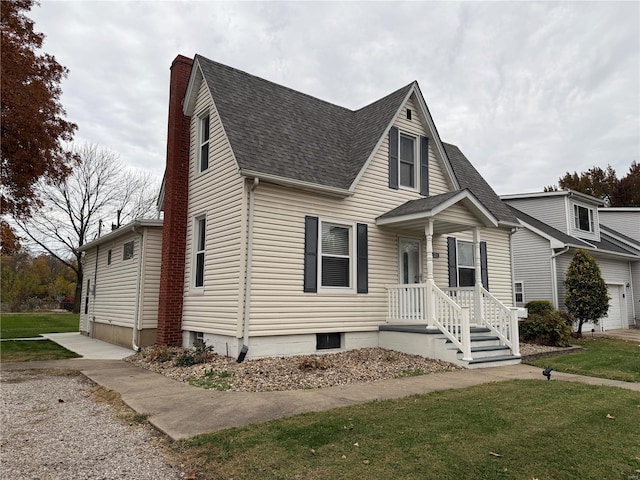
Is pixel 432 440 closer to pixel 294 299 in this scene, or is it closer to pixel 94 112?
pixel 294 299

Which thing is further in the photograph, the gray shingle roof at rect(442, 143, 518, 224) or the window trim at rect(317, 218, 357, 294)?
the gray shingle roof at rect(442, 143, 518, 224)

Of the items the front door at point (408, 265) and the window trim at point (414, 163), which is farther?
the window trim at point (414, 163)

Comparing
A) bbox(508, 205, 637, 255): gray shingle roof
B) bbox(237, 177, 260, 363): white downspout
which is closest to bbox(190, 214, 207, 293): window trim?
bbox(237, 177, 260, 363): white downspout

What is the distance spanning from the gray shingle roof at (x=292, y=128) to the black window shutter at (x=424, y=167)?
1.51m

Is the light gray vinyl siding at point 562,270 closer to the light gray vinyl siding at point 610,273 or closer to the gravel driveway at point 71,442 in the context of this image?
the light gray vinyl siding at point 610,273

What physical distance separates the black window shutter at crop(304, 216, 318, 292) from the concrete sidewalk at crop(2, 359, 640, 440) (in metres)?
2.92

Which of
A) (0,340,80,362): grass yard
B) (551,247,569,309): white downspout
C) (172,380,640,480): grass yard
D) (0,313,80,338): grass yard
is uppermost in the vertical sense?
(551,247,569,309): white downspout

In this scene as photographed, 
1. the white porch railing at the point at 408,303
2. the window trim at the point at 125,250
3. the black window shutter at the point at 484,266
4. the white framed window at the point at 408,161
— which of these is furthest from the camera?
the black window shutter at the point at 484,266

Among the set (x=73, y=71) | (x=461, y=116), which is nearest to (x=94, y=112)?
(x=73, y=71)

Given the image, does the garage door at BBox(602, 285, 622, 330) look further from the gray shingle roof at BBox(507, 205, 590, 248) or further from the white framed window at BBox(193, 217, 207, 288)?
the white framed window at BBox(193, 217, 207, 288)

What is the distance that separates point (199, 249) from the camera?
10.9 m

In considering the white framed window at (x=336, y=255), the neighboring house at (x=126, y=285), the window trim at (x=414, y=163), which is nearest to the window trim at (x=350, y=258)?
the white framed window at (x=336, y=255)

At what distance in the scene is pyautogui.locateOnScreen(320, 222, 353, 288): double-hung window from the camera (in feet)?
33.2

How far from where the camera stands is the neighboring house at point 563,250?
735 inches
